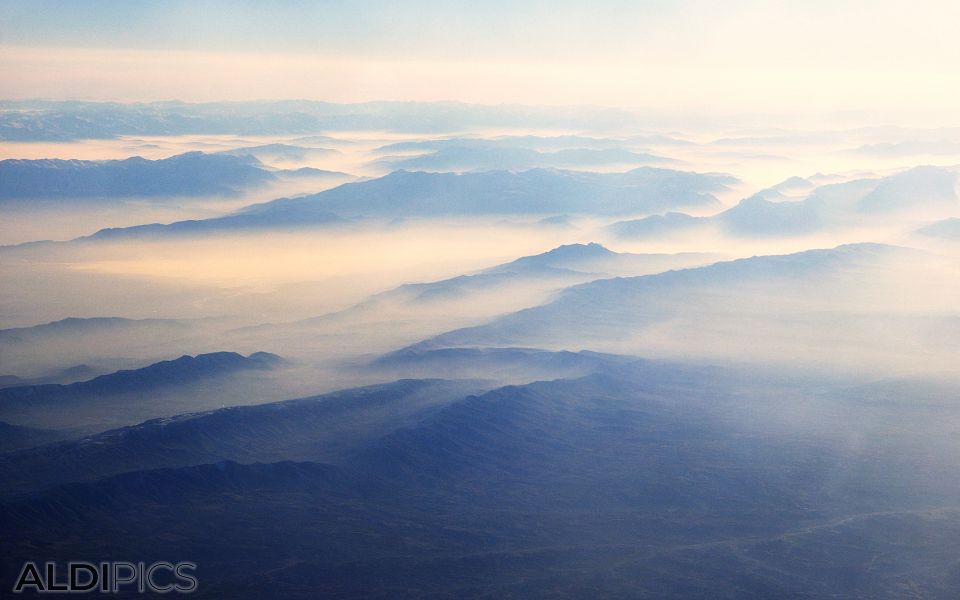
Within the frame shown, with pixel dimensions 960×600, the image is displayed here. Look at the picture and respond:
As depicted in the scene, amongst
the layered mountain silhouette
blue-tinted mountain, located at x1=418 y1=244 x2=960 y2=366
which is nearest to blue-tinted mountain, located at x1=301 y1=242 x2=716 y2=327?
A: the layered mountain silhouette

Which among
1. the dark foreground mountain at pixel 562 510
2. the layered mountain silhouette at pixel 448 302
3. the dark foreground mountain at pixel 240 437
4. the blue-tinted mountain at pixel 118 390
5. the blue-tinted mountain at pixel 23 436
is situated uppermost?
the layered mountain silhouette at pixel 448 302

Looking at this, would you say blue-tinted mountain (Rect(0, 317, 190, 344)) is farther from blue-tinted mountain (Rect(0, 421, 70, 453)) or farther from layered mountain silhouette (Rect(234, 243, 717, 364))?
blue-tinted mountain (Rect(0, 421, 70, 453))

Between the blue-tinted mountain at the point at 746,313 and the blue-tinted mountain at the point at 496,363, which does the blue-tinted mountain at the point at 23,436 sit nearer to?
the blue-tinted mountain at the point at 496,363

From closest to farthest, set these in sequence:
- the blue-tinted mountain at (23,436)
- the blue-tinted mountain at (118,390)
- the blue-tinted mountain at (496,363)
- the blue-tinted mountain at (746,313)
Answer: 1. the blue-tinted mountain at (23,436)
2. the blue-tinted mountain at (118,390)
3. the blue-tinted mountain at (496,363)
4. the blue-tinted mountain at (746,313)

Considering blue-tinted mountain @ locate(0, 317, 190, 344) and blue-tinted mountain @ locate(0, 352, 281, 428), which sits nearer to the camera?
blue-tinted mountain @ locate(0, 352, 281, 428)

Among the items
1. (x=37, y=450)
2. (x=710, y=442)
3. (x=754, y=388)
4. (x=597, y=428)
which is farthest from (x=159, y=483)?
(x=754, y=388)

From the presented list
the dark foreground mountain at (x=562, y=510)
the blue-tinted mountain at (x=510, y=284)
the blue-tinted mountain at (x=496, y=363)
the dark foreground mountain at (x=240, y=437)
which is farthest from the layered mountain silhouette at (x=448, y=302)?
the dark foreground mountain at (x=562, y=510)

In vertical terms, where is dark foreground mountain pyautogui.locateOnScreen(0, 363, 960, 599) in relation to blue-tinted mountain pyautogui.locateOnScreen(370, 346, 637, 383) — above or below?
below

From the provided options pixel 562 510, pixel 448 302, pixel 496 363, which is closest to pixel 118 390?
pixel 496 363

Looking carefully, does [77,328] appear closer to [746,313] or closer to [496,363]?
[496,363]
